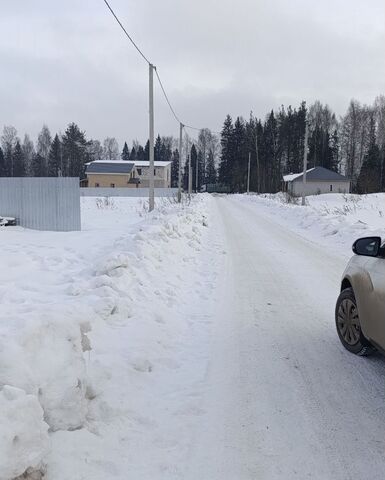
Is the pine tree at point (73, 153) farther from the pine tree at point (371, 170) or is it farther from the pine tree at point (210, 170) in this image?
the pine tree at point (371, 170)

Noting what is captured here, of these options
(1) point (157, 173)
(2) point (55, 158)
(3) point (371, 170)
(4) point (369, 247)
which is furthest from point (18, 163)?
(4) point (369, 247)

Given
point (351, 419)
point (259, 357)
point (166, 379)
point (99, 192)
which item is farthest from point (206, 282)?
point (99, 192)

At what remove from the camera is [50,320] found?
12.1 feet

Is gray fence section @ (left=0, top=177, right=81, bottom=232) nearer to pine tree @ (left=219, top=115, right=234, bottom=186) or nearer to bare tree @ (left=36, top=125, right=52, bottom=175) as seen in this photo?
pine tree @ (left=219, top=115, right=234, bottom=186)

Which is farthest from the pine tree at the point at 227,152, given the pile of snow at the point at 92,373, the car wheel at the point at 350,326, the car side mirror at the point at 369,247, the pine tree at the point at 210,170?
the car side mirror at the point at 369,247

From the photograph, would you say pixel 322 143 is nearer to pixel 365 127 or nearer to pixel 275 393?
pixel 365 127

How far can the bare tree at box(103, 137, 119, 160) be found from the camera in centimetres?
14500

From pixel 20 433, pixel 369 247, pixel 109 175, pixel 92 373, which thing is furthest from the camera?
pixel 109 175

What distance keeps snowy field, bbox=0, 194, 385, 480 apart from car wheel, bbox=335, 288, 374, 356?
126 mm

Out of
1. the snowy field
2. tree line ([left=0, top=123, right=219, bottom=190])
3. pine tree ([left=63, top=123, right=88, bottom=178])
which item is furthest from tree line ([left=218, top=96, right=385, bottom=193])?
the snowy field

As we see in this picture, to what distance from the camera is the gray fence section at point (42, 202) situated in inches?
696

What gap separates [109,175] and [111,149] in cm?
6420

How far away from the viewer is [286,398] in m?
4.07

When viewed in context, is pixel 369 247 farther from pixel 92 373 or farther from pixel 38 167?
pixel 38 167
